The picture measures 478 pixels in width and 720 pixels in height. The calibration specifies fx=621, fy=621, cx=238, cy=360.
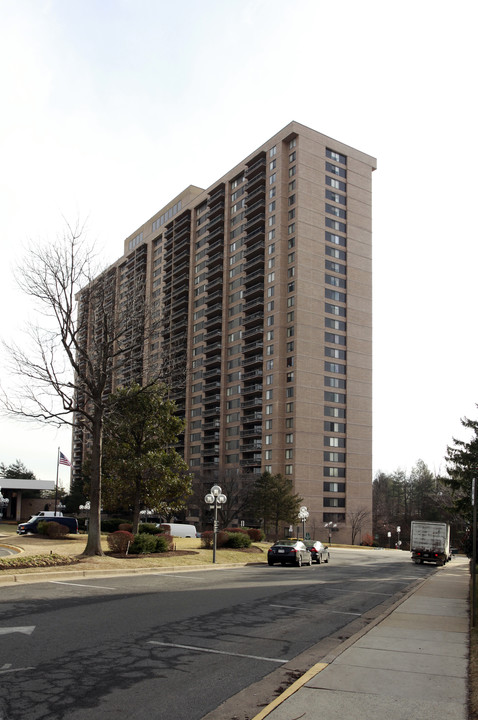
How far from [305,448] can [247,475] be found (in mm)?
9103

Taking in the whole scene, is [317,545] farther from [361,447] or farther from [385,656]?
[361,447]

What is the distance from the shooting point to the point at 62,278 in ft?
86.2

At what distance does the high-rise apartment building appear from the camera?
85.1 metres

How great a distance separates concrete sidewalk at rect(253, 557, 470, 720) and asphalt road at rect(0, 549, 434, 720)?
892mm

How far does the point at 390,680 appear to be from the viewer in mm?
8203

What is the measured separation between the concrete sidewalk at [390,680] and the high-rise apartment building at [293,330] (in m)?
68.3

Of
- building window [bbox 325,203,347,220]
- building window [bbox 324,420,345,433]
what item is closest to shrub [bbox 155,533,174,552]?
building window [bbox 324,420,345,433]

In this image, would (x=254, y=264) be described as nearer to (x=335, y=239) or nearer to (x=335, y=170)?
(x=335, y=239)

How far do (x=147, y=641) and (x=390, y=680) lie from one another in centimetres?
414

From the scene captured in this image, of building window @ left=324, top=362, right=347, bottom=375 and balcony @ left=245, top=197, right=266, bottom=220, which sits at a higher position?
balcony @ left=245, top=197, right=266, bottom=220

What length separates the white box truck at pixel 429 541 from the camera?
142 feet

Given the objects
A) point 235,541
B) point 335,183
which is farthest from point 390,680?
point 335,183

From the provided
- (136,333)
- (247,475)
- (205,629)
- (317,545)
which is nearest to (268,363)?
(247,475)

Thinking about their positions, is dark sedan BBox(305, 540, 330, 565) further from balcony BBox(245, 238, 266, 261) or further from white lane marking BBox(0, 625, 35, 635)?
balcony BBox(245, 238, 266, 261)
